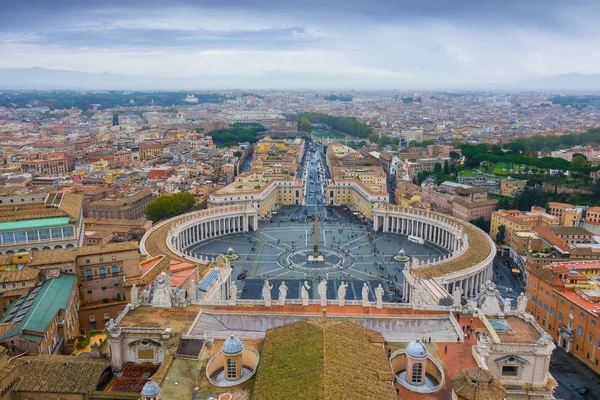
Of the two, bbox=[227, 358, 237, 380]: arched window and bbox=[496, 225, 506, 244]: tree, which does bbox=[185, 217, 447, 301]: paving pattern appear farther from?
bbox=[227, 358, 237, 380]: arched window

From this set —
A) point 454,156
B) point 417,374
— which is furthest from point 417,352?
point 454,156

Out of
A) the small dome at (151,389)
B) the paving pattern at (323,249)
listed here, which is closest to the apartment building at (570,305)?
the paving pattern at (323,249)

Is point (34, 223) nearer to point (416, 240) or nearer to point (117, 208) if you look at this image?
point (117, 208)

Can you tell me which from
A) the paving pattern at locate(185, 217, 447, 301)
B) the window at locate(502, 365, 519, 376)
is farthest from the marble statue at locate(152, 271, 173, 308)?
the window at locate(502, 365, 519, 376)

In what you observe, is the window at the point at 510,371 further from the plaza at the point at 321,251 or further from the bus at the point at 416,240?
the bus at the point at 416,240

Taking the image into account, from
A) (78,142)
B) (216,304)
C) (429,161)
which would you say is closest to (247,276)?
(216,304)
